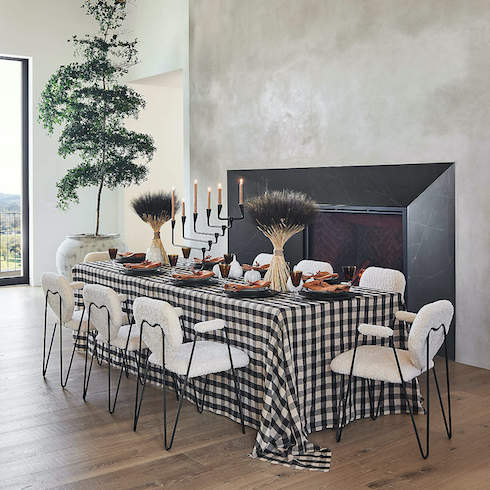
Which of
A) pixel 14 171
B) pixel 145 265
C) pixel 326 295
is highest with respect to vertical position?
pixel 14 171

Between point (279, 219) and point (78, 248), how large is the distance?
15.9 ft

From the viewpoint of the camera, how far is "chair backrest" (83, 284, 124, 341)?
4043 mm

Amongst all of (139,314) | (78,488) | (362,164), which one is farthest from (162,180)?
(78,488)

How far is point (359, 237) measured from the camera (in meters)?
6.12

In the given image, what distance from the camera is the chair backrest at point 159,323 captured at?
3439 mm

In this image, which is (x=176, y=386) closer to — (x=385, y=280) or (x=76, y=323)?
(x=76, y=323)

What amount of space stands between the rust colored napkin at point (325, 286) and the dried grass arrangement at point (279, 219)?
0.25m

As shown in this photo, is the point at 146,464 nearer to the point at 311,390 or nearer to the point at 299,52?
the point at 311,390

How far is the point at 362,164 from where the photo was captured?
5.86m

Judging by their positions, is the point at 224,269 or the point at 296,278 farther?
the point at 224,269

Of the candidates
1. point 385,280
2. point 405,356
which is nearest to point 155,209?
point 385,280

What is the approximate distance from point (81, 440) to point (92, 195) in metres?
6.57

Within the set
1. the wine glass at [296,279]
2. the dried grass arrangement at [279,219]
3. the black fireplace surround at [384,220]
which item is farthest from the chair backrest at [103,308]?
the black fireplace surround at [384,220]

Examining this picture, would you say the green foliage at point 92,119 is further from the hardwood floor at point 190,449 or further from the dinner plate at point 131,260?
the hardwood floor at point 190,449
